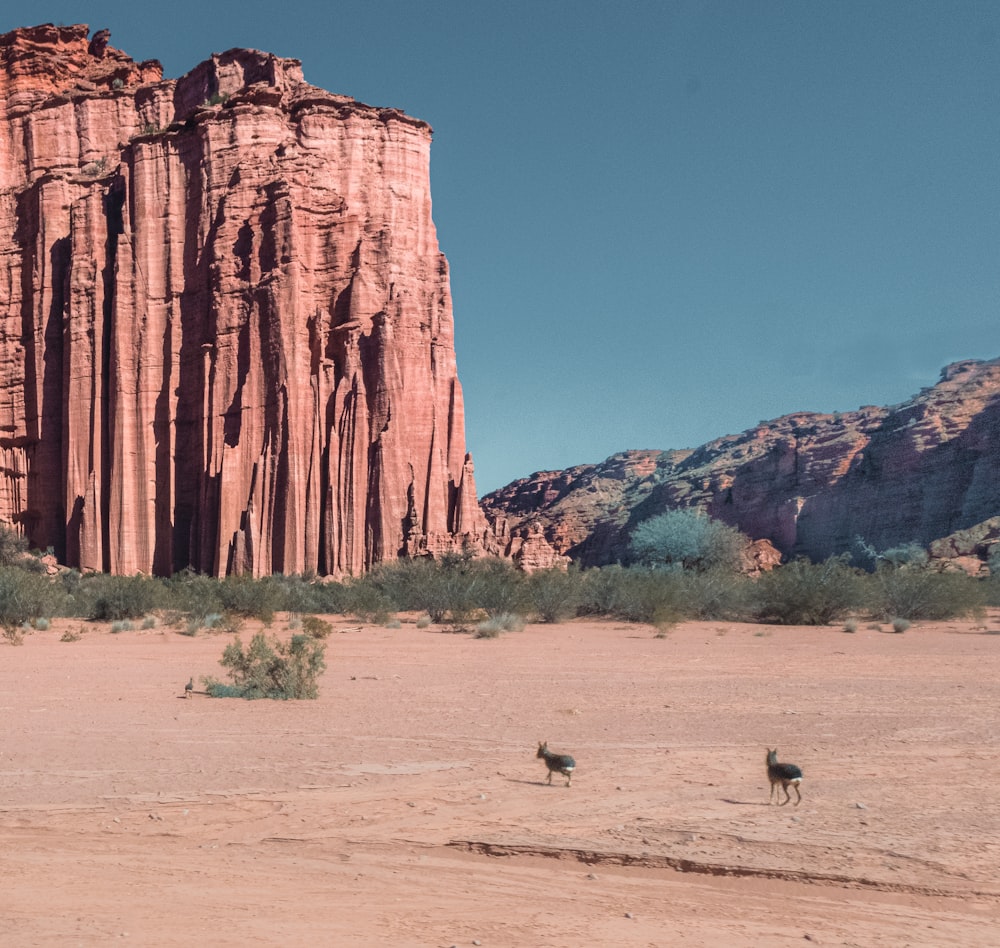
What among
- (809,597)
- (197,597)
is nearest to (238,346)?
(197,597)

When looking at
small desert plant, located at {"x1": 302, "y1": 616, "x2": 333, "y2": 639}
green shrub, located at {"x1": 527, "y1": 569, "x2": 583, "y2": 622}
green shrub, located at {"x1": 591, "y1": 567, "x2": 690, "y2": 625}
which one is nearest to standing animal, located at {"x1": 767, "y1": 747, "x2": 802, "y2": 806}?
small desert plant, located at {"x1": 302, "y1": 616, "x2": 333, "y2": 639}

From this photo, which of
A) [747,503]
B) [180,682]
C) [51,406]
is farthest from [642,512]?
[180,682]

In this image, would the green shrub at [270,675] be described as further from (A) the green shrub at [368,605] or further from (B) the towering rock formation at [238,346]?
(B) the towering rock formation at [238,346]

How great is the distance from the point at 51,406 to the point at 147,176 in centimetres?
1315

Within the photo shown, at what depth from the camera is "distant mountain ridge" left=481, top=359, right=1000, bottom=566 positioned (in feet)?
208

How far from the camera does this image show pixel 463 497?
151 feet

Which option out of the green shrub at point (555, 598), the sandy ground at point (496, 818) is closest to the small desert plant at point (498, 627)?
the green shrub at point (555, 598)

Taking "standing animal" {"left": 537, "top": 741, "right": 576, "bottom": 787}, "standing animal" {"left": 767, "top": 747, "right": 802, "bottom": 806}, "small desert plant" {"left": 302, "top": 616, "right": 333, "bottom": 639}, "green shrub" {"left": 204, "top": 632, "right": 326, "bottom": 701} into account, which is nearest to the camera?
"standing animal" {"left": 767, "top": 747, "right": 802, "bottom": 806}

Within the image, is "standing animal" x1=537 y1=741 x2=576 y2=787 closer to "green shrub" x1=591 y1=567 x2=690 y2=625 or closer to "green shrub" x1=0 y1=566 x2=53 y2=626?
"green shrub" x1=591 y1=567 x2=690 y2=625

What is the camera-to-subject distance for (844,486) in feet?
235

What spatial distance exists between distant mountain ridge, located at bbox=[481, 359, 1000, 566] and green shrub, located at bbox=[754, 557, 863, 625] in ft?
90.5

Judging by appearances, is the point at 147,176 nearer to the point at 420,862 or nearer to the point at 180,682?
the point at 180,682

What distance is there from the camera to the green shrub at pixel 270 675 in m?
11.9

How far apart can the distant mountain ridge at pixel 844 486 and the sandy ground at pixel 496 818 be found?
150ft
